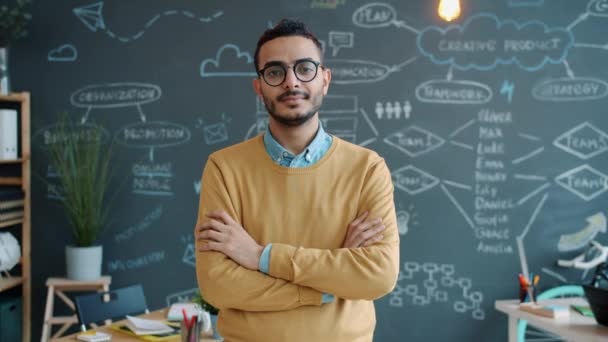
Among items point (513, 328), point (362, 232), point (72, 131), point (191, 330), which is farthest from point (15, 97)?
point (513, 328)

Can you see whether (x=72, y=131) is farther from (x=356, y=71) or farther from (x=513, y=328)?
(x=513, y=328)

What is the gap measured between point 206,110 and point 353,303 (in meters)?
2.65

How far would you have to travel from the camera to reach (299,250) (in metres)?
1.67

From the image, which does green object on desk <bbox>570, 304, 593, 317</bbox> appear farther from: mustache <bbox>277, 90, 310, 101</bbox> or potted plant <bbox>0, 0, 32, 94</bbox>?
potted plant <bbox>0, 0, 32, 94</bbox>

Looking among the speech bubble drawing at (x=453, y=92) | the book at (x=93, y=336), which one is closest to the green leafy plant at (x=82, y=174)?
the book at (x=93, y=336)

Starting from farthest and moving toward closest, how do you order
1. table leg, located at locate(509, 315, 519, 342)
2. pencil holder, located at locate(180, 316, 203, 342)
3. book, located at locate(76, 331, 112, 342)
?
table leg, located at locate(509, 315, 519, 342) → book, located at locate(76, 331, 112, 342) → pencil holder, located at locate(180, 316, 203, 342)

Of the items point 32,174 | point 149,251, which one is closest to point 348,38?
point 149,251

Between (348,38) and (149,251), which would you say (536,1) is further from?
(149,251)

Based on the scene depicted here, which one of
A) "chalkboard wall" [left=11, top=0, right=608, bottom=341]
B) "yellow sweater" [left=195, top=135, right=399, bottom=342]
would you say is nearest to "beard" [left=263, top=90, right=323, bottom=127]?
"yellow sweater" [left=195, top=135, right=399, bottom=342]

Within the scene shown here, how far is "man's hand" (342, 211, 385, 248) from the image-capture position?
1.73 meters

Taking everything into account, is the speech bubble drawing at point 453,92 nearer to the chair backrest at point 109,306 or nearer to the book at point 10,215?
the chair backrest at point 109,306

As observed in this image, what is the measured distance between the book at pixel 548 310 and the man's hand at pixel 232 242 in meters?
1.79

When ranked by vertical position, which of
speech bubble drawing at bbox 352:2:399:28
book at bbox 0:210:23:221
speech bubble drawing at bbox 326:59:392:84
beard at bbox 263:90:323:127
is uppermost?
speech bubble drawing at bbox 352:2:399:28

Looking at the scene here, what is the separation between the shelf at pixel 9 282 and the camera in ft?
12.5
